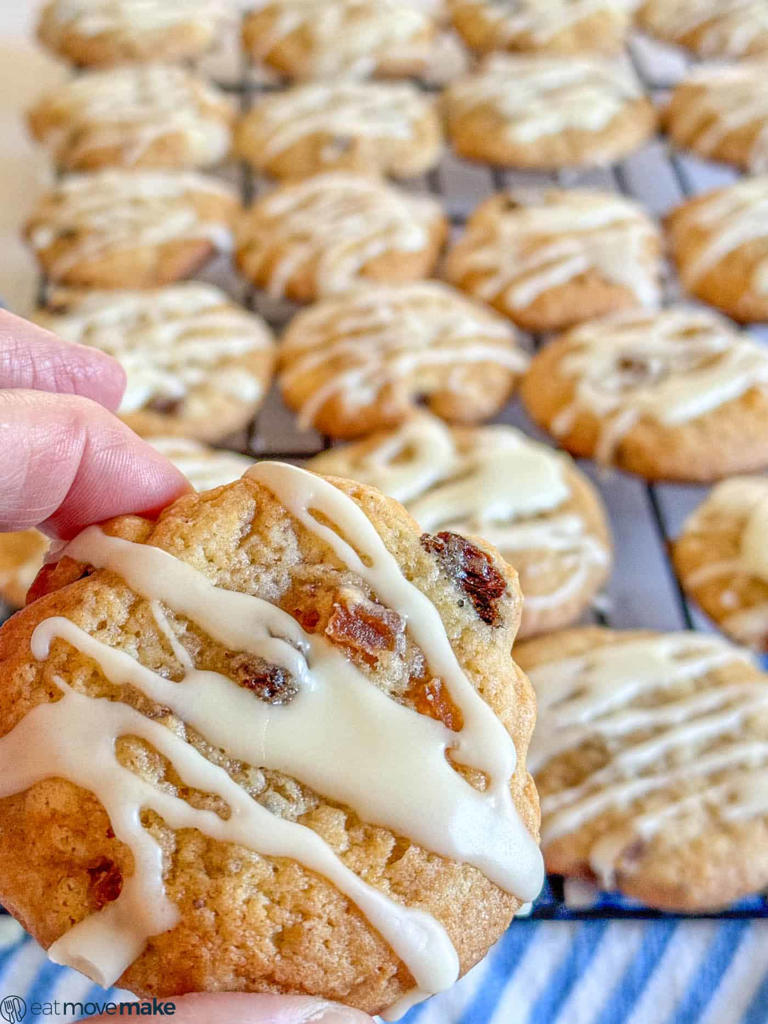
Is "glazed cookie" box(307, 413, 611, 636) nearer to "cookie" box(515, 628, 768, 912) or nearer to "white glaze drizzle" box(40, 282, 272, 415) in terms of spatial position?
"cookie" box(515, 628, 768, 912)

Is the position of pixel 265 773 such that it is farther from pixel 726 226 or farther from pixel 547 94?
pixel 547 94

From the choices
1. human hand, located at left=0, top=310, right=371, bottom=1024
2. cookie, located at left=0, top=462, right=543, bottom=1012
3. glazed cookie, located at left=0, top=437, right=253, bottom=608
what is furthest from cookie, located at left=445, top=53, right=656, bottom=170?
cookie, located at left=0, top=462, right=543, bottom=1012

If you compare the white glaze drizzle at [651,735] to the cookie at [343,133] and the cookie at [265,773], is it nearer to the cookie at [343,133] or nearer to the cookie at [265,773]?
the cookie at [265,773]

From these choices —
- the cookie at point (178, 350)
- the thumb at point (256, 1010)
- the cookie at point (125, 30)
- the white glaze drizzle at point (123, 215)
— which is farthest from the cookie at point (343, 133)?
the thumb at point (256, 1010)

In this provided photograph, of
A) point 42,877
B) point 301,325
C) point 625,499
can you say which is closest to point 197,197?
point 301,325

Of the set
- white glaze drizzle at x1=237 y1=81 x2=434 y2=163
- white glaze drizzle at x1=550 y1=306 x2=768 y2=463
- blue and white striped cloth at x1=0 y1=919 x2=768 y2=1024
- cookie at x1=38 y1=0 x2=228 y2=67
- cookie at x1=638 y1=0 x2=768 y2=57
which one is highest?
cookie at x1=38 y1=0 x2=228 y2=67

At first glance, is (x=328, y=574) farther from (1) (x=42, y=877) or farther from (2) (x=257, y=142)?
(2) (x=257, y=142)

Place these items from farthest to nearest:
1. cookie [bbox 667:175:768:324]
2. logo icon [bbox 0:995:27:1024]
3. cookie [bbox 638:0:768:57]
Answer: cookie [bbox 638:0:768:57] < cookie [bbox 667:175:768:324] < logo icon [bbox 0:995:27:1024]
